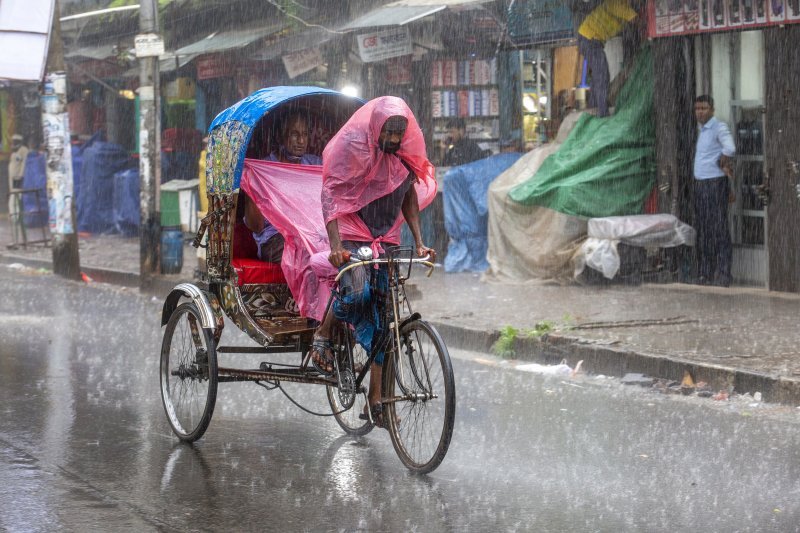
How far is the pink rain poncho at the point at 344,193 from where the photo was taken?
602 centimetres

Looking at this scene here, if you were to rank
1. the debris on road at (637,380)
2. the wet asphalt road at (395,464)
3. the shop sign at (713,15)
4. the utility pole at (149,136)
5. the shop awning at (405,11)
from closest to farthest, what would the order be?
1. the wet asphalt road at (395,464)
2. the debris on road at (637,380)
3. the shop sign at (713,15)
4. the shop awning at (405,11)
5. the utility pole at (149,136)

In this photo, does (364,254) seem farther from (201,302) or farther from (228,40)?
(228,40)

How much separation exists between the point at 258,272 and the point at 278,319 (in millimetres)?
361

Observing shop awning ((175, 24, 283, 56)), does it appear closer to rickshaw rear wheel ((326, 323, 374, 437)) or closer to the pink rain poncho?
the pink rain poncho

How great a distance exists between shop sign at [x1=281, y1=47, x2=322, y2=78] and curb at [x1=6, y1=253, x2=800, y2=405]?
8.68 m

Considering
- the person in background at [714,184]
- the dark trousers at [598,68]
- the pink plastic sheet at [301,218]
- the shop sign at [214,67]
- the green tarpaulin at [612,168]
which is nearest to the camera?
the pink plastic sheet at [301,218]

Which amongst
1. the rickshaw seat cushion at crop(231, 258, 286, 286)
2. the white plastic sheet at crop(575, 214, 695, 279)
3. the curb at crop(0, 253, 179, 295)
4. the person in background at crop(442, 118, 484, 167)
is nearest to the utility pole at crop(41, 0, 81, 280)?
the curb at crop(0, 253, 179, 295)

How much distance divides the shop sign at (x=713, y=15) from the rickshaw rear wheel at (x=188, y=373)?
23.2 feet

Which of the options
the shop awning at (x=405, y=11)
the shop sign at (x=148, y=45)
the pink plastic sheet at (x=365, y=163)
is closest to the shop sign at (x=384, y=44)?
the shop awning at (x=405, y=11)

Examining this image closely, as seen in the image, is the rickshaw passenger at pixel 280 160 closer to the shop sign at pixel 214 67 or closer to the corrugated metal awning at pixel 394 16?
the corrugated metal awning at pixel 394 16

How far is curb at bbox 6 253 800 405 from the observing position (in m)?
7.77

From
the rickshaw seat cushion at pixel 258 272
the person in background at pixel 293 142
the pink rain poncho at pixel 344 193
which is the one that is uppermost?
the person in background at pixel 293 142

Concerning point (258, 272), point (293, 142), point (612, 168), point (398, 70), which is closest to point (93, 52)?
point (398, 70)

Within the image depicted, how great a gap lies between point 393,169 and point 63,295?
9.15 metres
